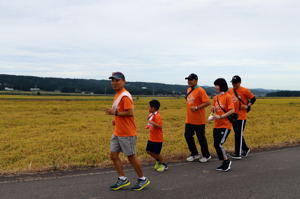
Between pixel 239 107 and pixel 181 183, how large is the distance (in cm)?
291

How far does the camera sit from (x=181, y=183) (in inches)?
193

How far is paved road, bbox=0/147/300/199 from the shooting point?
14.2ft

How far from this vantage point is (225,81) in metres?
5.84

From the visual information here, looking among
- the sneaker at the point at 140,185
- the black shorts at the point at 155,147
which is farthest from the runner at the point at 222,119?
the sneaker at the point at 140,185

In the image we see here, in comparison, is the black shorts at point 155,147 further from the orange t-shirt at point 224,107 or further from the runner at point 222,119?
the orange t-shirt at point 224,107

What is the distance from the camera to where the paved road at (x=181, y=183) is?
4332mm

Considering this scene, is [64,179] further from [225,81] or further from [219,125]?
[225,81]

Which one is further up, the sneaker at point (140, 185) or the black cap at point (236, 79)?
the black cap at point (236, 79)

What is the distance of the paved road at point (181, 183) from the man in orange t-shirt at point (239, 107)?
0.69m

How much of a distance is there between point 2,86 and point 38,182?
141 metres

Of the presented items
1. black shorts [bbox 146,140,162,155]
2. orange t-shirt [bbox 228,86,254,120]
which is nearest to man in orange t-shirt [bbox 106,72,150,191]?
black shorts [bbox 146,140,162,155]

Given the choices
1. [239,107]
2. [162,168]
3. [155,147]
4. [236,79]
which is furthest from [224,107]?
[162,168]

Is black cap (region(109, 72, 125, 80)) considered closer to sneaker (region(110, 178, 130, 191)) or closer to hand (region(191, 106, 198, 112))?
sneaker (region(110, 178, 130, 191))

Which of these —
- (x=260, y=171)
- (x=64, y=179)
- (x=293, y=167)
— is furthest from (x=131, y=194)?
(x=293, y=167)
